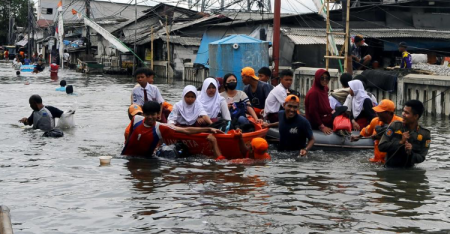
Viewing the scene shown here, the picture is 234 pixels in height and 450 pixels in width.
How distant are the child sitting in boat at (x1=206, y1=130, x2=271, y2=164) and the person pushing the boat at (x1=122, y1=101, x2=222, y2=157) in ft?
0.82

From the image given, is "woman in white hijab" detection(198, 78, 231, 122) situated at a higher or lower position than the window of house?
lower

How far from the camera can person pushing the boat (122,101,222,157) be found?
34.7 ft

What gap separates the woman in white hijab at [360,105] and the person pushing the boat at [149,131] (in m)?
3.19

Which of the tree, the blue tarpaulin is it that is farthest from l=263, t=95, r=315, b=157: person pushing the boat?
the tree

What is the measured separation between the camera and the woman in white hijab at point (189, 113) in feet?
37.7

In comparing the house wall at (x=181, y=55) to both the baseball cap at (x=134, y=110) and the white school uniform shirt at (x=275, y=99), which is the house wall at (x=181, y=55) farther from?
the baseball cap at (x=134, y=110)

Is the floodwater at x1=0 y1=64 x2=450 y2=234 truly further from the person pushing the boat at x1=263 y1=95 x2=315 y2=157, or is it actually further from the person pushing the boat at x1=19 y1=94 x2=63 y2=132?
the person pushing the boat at x1=19 y1=94 x2=63 y2=132

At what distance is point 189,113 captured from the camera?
11602 millimetres

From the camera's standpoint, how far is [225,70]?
1022 inches

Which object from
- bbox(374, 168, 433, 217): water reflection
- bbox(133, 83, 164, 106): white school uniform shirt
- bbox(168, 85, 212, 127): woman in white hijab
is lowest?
bbox(374, 168, 433, 217): water reflection

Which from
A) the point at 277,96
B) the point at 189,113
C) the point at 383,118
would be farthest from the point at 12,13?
the point at 383,118

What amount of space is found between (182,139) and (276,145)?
232 cm

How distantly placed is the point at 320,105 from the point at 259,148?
207 centimetres

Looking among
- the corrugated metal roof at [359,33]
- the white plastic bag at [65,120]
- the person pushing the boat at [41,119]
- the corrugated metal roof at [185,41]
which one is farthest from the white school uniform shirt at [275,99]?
the corrugated metal roof at [185,41]
